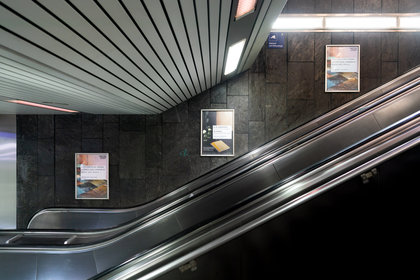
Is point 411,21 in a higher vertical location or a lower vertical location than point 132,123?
higher

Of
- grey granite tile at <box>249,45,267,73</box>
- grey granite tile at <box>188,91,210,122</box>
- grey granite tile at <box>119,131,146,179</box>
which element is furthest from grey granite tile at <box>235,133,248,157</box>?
grey granite tile at <box>119,131,146,179</box>

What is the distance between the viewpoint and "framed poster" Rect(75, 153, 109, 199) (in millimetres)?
4539

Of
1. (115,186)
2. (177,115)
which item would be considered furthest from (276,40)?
(115,186)

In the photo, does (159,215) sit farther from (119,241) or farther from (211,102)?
(211,102)

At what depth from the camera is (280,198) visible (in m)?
1.43

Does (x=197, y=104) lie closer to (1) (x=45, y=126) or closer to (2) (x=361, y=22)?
(1) (x=45, y=126)

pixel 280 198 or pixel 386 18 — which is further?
pixel 386 18

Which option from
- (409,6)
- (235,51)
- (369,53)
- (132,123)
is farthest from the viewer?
(132,123)

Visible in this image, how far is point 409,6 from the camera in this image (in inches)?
168

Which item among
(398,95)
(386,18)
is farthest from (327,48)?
(398,95)

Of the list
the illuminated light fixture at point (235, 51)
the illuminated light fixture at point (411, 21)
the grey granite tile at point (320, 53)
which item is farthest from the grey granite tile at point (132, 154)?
the illuminated light fixture at point (411, 21)

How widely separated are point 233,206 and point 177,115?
10.7ft

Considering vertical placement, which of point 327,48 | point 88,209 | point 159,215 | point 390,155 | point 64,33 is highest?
point 327,48

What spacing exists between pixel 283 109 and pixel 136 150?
127 inches
